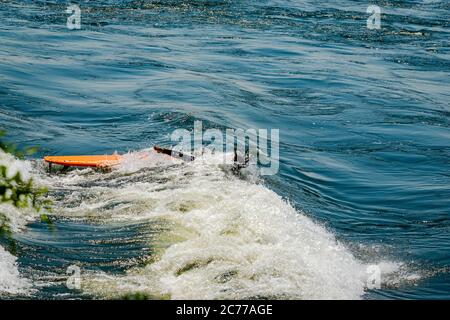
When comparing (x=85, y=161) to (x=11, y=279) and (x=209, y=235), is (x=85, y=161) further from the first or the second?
(x=11, y=279)

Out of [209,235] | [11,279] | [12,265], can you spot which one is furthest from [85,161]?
[11,279]

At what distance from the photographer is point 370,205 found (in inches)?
548

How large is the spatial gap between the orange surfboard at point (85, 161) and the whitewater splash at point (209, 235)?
0.63 ft

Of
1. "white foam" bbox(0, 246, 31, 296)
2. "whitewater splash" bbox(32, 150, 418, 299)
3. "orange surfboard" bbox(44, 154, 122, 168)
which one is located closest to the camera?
"white foam" bbox(0, 246, 31, 296)

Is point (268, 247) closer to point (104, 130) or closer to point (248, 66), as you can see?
point (104, 130)

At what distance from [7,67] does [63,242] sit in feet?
43.1

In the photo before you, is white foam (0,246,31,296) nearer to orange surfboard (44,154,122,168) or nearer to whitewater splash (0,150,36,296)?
whitewater splash (0,150,36,296)

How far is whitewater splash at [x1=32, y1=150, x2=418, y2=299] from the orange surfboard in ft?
0.63

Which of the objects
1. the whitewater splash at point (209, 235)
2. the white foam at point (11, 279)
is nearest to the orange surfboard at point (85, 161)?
the whitewater splash at point (209, 235)

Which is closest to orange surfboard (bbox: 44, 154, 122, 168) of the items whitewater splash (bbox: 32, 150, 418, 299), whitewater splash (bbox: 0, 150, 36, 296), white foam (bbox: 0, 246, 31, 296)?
whitewater splash (bbox: 32, 150, 418, 299)

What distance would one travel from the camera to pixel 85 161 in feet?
46.3

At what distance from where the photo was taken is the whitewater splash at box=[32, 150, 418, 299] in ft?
30.6

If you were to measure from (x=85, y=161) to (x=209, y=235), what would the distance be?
159 inches

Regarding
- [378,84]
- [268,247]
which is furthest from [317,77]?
[268,247]
